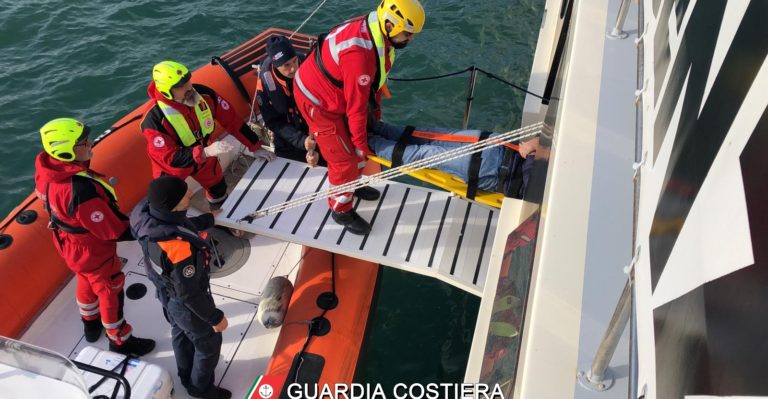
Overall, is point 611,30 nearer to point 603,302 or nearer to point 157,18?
point 603,302

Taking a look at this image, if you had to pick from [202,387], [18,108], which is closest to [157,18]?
[18,108]

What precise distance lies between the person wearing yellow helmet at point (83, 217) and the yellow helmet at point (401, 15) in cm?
172

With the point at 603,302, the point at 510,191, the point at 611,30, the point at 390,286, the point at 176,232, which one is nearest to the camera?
the point at 603,302

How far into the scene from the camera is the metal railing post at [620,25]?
248 centimetres

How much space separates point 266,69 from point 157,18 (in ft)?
15.2

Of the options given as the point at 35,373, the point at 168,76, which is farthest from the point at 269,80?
the point at 35,373

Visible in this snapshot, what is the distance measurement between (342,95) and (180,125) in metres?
1.11

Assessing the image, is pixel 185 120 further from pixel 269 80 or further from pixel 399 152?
pixel 399 152

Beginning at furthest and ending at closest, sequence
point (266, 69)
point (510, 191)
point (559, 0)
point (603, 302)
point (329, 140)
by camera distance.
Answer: point (559, 0) → point (266, 69) → point (329, 140) → point (510, 191) → point (603, 302)

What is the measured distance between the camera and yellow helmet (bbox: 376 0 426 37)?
2.83 m

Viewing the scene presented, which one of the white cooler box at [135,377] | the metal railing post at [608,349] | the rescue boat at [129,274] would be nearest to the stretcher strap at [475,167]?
the rescue boat at [129,274]

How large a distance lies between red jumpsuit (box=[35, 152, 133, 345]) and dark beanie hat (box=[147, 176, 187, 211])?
707mm

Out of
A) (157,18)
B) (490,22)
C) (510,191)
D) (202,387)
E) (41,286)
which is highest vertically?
(490,22)

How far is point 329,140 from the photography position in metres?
3.26
